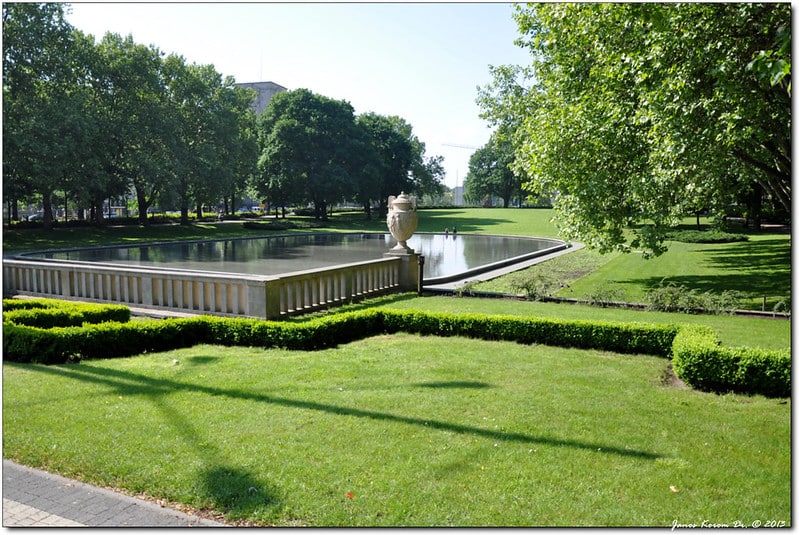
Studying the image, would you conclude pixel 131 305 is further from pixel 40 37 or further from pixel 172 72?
pixel 172 72

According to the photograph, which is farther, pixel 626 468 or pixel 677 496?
pixel 626 468

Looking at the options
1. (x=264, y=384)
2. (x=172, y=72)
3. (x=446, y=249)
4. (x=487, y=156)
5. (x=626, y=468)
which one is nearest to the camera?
(x=626, y=468)

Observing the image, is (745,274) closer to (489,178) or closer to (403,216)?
(403,216)

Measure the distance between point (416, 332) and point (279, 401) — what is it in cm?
445

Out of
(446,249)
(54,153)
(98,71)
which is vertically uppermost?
(98,71)

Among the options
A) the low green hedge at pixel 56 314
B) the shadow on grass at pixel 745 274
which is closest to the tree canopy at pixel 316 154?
the shadow on grass at pixel 745 274

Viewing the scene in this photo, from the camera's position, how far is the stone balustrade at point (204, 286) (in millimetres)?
10961

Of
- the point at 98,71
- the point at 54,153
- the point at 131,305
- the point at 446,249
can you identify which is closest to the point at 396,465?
the point at 131,305

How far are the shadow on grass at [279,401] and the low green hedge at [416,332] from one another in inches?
22.7

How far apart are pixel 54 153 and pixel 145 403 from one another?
34.5 meters

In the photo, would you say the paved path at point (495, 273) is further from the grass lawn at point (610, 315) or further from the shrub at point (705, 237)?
the shrub at point (705, 237)

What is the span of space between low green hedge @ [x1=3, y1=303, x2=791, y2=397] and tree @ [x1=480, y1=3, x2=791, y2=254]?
313cm

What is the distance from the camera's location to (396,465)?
4562 mm

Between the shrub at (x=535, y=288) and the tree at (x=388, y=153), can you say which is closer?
the shrub at (x=535, y=288)
